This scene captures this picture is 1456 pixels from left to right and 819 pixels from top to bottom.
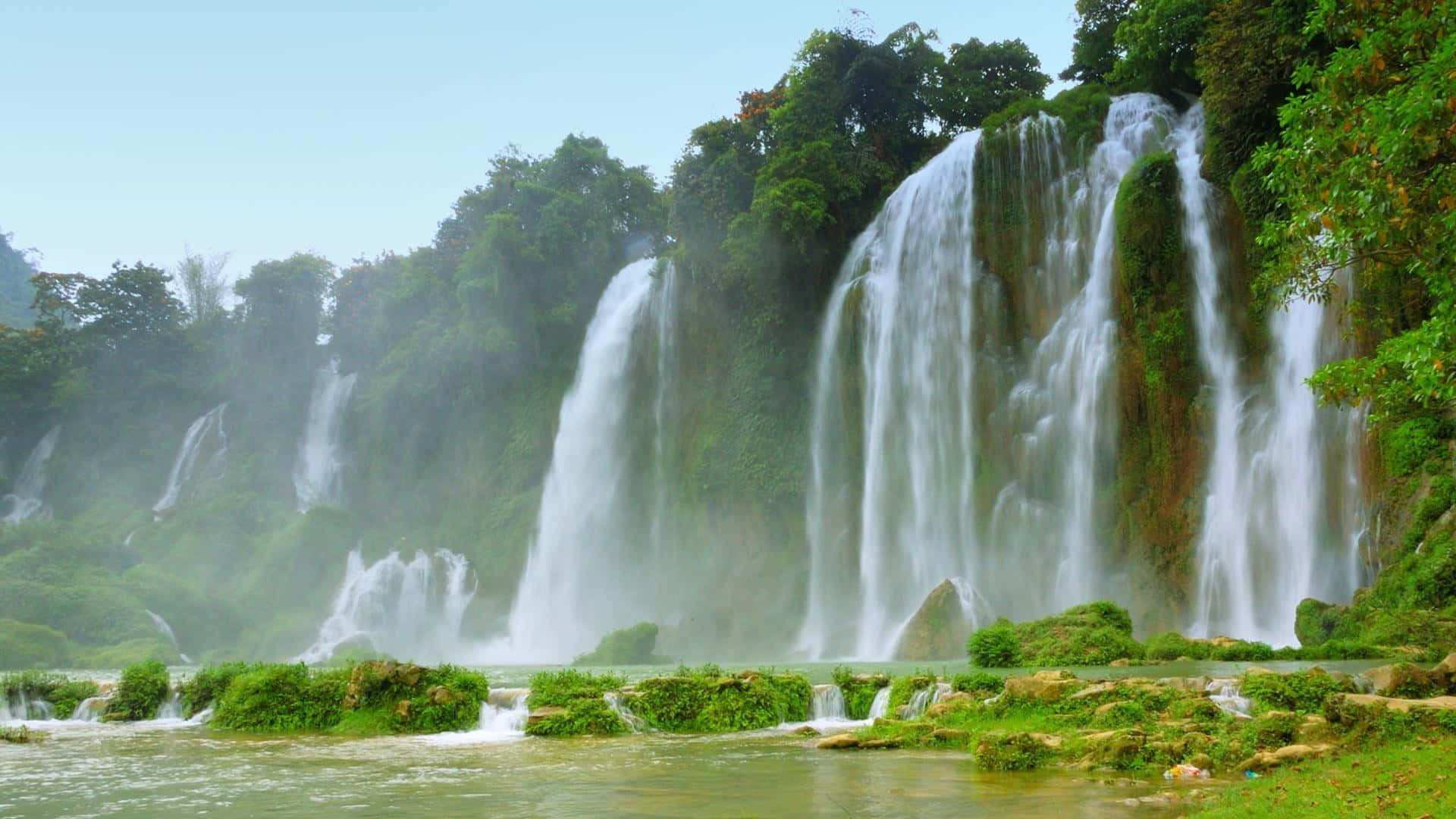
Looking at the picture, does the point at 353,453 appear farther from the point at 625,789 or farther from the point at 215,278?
the point at 625,789

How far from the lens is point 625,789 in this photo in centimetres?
834

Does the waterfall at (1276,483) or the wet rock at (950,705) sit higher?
the waterfall at (1276,483)

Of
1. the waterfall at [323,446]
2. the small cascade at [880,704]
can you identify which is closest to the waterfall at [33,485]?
the waterfall at [323,446]

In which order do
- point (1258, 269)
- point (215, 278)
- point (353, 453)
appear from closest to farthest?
point (1258, 269) → point (353, 453) → point (215, 278)

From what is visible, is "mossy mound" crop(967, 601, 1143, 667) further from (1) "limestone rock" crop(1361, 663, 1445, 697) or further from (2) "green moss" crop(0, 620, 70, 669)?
(2) "green moss" crop(0, 620, 70, 669)

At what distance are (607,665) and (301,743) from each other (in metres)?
12.4

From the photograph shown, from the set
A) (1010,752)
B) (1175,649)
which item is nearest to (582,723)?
(1010,752)

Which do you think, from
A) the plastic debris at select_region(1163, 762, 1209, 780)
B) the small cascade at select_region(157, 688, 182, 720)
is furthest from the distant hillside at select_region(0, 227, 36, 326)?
the plastic debris at select_region(1163, 762, 1209, 780)

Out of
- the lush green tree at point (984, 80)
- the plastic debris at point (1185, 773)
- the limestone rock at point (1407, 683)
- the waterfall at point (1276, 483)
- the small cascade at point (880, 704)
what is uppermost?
the lush green tree at point (984, 80)

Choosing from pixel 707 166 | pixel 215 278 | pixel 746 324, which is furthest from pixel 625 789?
pixel 215 278

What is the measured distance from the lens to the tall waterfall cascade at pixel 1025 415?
70.9 ft

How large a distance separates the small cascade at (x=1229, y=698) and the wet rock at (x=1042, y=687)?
128 centimetres

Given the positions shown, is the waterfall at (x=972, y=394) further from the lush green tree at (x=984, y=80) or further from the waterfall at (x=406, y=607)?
the waterfall at (x=406, y=607)

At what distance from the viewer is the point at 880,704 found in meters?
12.9
